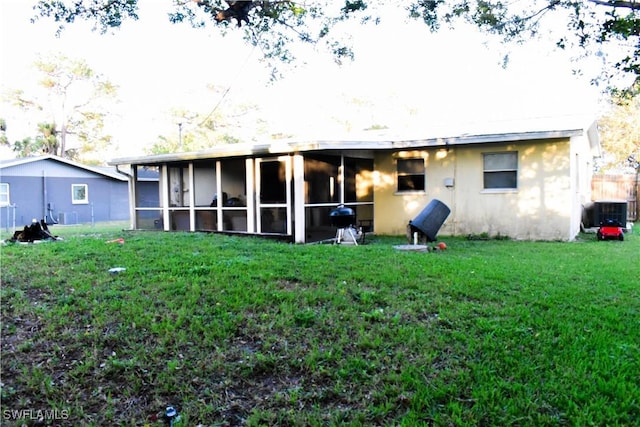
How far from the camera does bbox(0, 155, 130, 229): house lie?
64.4ft

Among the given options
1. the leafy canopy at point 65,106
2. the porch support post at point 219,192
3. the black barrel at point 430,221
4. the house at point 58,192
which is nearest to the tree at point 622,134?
the black barrel at point 430,221

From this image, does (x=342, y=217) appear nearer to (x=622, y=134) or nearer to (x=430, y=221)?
(x=430, y=221)

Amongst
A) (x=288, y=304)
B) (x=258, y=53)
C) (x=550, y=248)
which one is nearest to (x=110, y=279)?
(x=288, y=304)

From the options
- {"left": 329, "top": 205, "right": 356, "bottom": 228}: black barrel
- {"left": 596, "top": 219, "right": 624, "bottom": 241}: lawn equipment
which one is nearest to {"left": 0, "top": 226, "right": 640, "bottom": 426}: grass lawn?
{"left": 329, "top": 205, "right": 356, "bottom": 228}: black barrel

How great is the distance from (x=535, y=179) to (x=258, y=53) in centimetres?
703

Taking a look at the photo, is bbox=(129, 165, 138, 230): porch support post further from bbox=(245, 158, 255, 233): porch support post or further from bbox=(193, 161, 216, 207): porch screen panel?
bbox=(245, 158, 255, 233): porch support post

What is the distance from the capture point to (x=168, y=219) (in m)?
12.5

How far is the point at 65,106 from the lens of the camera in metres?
31.9

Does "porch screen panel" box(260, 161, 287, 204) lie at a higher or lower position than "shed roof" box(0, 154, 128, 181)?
lower

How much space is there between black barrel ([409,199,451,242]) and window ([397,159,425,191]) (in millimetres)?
2432

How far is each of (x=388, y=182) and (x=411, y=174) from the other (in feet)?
2.14

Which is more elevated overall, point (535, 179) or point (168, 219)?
point (535, 179)

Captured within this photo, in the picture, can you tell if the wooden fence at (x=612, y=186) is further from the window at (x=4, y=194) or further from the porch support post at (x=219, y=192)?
the window at (x=4, y=194)

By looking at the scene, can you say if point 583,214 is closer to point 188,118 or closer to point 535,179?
point 535,179
